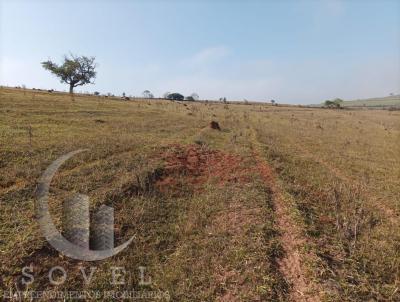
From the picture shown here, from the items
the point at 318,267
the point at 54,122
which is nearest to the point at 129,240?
the point at 318,267

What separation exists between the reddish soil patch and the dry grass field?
0.05 metres

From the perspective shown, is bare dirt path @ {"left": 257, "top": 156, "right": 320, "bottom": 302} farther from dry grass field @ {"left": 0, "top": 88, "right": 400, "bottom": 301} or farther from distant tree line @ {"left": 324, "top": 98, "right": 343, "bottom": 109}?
distant tree line @ {"left": 324, "top": 98, "right": 343, "bottom": 109}

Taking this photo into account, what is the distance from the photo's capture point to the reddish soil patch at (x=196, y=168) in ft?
36.1

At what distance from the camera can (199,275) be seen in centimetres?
629

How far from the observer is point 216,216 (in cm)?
877

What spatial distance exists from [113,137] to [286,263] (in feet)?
41.5

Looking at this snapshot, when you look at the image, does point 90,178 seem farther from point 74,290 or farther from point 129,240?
point 74,290

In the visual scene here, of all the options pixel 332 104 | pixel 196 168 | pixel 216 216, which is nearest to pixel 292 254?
pixel 216 216
